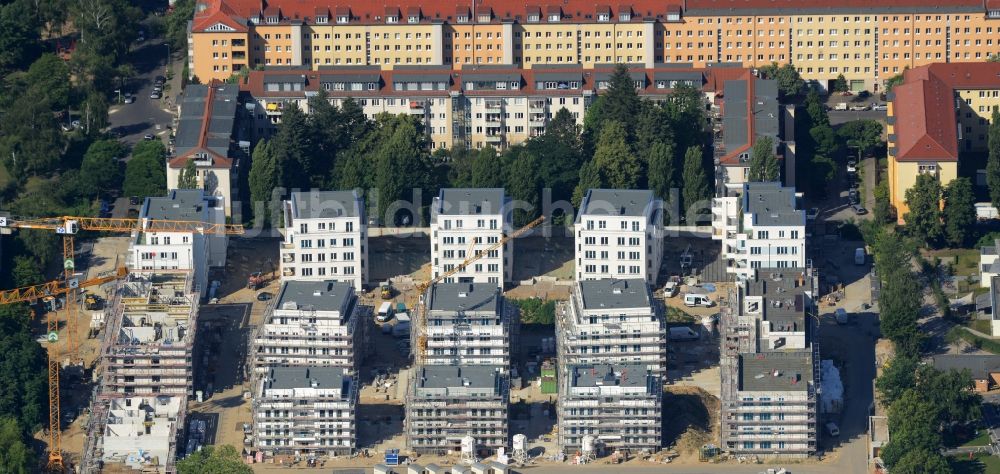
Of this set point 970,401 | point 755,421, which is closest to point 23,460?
point 755,421

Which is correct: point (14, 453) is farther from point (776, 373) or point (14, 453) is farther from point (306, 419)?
point (776, 373)

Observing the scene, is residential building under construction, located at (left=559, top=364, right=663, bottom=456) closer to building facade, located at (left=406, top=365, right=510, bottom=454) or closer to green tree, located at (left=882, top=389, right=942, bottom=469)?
A: building facade, located at (left=406, top=365, right=510, bottom=454)

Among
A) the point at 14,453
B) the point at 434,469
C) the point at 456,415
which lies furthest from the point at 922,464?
the point at 14,453

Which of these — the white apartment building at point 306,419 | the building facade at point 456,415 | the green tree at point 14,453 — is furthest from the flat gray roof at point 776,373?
the green tree at point 14,453

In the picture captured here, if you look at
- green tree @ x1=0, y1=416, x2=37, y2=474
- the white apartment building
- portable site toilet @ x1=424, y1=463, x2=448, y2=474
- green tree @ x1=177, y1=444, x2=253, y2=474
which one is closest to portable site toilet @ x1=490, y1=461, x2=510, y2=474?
portable site toilet @ x1=424, y1=463, x2=448, y2=474

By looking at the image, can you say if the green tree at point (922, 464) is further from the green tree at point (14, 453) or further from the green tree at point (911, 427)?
the green tree at point (14, 453)

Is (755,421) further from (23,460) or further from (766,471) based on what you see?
(23,460)

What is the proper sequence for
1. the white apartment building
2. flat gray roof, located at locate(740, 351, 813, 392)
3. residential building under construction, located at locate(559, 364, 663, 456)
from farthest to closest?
1. the white apartment building
2. residential building under construction, located at locate(559, 364, 663, 456)
3. flat gray roof, located at locate(740, 351, 813, 392)

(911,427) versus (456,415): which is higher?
(456,415)
